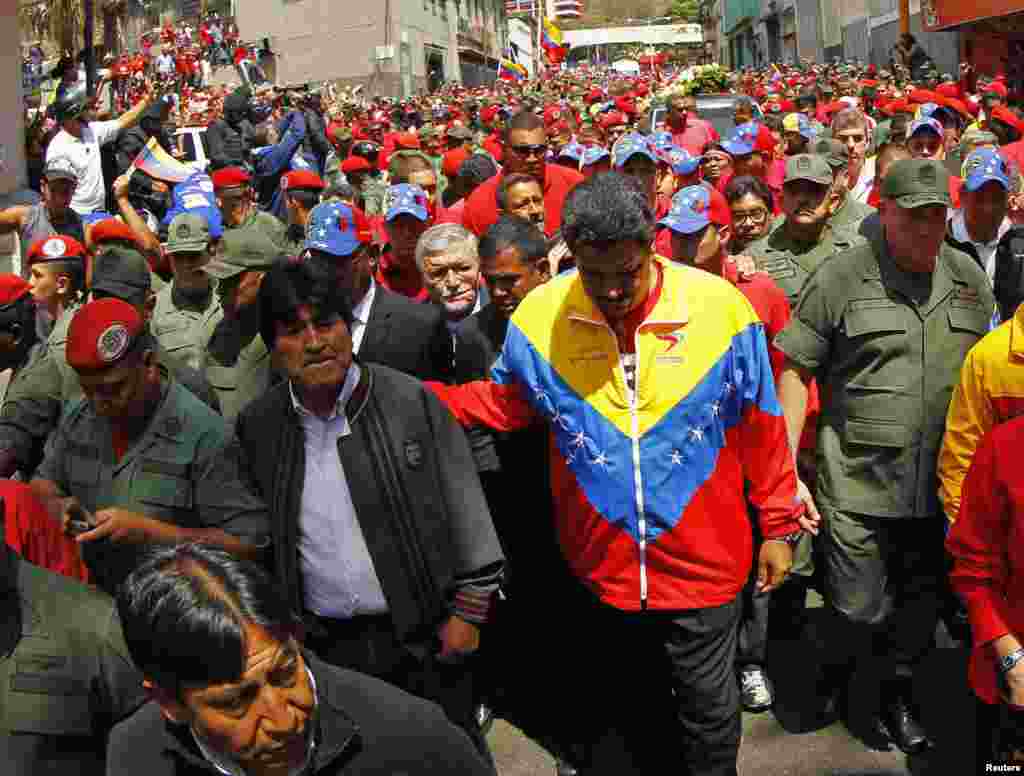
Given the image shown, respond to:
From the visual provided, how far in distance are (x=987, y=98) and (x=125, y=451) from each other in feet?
40.1

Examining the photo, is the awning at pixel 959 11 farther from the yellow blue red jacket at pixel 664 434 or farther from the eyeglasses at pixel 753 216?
the yellow blue red jacket at pixel 664 434

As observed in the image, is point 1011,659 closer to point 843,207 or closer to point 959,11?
point 843,207

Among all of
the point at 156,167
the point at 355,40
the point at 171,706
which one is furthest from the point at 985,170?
the point at 355,40

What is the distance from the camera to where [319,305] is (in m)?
3.42

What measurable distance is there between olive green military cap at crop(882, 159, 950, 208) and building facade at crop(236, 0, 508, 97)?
48.7m

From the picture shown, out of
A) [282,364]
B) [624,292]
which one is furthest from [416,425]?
[624,292]

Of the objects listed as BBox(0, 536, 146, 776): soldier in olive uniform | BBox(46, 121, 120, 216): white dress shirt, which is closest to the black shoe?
BBox(0, 536, 146, 776): soldier in olive uniform

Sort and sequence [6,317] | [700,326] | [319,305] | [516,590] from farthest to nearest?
1. [516,590]
2. [6,317]
3. [700,326]
4. [319,305]

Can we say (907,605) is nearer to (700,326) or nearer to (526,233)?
(700,326)

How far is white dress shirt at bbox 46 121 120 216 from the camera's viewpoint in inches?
418

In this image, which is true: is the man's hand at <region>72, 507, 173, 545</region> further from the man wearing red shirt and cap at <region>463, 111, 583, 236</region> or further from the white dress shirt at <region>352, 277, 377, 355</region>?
the man wearing red shirt and cap at <region>463, 111, 583, 236</region>

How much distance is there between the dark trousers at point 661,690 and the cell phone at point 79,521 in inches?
62.5

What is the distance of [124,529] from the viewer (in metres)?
3.24

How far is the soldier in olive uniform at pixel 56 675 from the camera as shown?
8.69 ft
